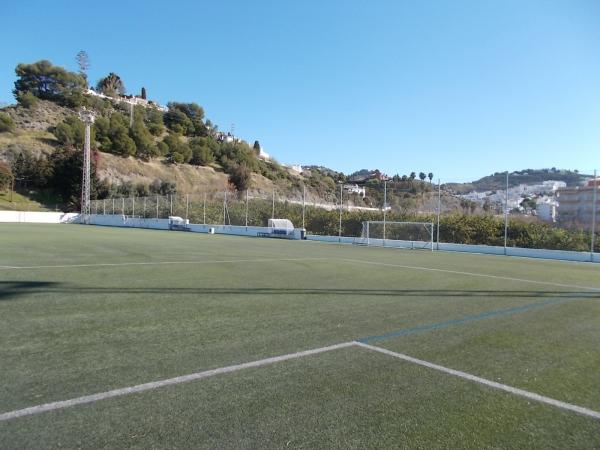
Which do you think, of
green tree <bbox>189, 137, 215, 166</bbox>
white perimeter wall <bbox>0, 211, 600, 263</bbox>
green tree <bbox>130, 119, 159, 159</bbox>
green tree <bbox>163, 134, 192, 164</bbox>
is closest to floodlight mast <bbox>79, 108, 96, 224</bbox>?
white perimeter wall <bbox>0, 211, 600, 263</bbox>

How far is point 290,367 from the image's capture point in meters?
4.24

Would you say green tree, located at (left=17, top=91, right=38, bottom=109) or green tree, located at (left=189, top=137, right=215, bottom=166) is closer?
green tree, located at (left=17, top=91, right=38, bottom=109)

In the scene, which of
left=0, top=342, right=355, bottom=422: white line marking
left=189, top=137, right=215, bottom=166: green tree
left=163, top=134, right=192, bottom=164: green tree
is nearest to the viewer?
left=0, top=342, right=355, bottom=422: white line marking

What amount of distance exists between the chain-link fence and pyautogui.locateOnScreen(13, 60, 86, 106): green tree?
8452 cm

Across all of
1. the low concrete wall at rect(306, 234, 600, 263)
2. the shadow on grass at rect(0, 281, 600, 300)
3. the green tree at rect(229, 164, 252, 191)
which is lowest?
the shadow on grass at rect(0, 281, 600, 300)

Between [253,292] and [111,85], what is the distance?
516 ft

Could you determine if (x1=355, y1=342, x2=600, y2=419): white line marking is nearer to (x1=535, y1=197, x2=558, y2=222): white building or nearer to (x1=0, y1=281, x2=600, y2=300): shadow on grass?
(x1=0, y1=281, x2=600, y2=300): shadow on grass

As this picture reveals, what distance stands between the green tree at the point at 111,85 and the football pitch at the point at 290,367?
147395 mm

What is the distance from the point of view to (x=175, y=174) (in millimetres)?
83750

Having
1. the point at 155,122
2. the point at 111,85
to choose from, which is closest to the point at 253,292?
the point at 155,122

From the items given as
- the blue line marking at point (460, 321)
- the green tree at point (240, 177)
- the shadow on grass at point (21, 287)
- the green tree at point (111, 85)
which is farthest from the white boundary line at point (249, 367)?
the green tree at point (111, 85)

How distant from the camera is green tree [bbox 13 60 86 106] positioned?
101 m

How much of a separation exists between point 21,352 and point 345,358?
10.4ft

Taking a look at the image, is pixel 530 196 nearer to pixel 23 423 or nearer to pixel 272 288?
pixel 272 288
